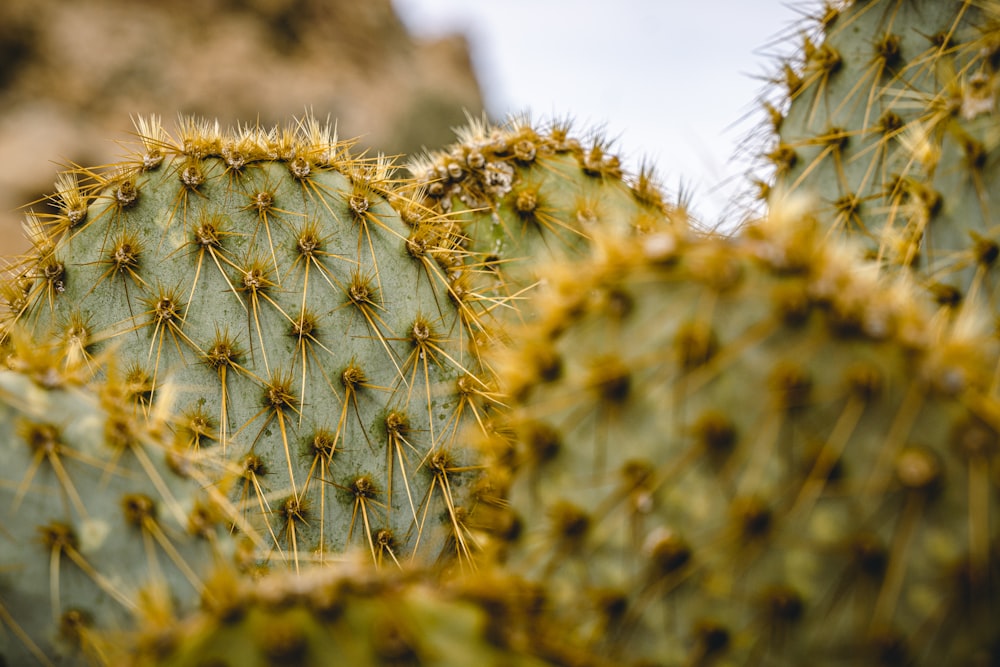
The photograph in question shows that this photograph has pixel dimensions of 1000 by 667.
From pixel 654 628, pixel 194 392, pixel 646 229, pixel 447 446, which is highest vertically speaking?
pixel 646 229

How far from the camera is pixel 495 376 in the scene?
1311 mm

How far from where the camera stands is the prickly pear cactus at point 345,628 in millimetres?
617

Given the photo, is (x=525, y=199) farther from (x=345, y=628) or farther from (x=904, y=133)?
(x=345, y=628)

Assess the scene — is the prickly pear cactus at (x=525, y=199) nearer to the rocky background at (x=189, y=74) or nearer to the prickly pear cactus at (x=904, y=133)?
the prickly pear cactus at (x=904, y=133)

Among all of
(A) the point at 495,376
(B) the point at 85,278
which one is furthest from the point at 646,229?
(B) the point at 85,278

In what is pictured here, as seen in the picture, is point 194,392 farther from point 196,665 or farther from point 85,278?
point 196,665

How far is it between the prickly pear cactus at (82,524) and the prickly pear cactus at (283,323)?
1.07ft

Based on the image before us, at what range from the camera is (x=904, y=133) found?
1108 millimetres

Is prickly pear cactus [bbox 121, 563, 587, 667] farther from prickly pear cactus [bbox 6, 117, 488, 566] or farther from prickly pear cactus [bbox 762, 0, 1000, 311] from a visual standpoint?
prickly pear cactus [bbox 762, 0, 1000, 311]

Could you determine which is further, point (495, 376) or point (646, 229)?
point (646, 229)

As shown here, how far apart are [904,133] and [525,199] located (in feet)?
2.26

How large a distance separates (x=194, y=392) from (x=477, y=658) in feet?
2.49

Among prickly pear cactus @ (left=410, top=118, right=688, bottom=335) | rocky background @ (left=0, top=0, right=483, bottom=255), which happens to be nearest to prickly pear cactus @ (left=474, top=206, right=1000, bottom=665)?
prickly pear cactus @ (left=410, top=118, right=688, bottom=335)

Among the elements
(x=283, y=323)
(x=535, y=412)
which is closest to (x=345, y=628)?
(x=535, y=412)
